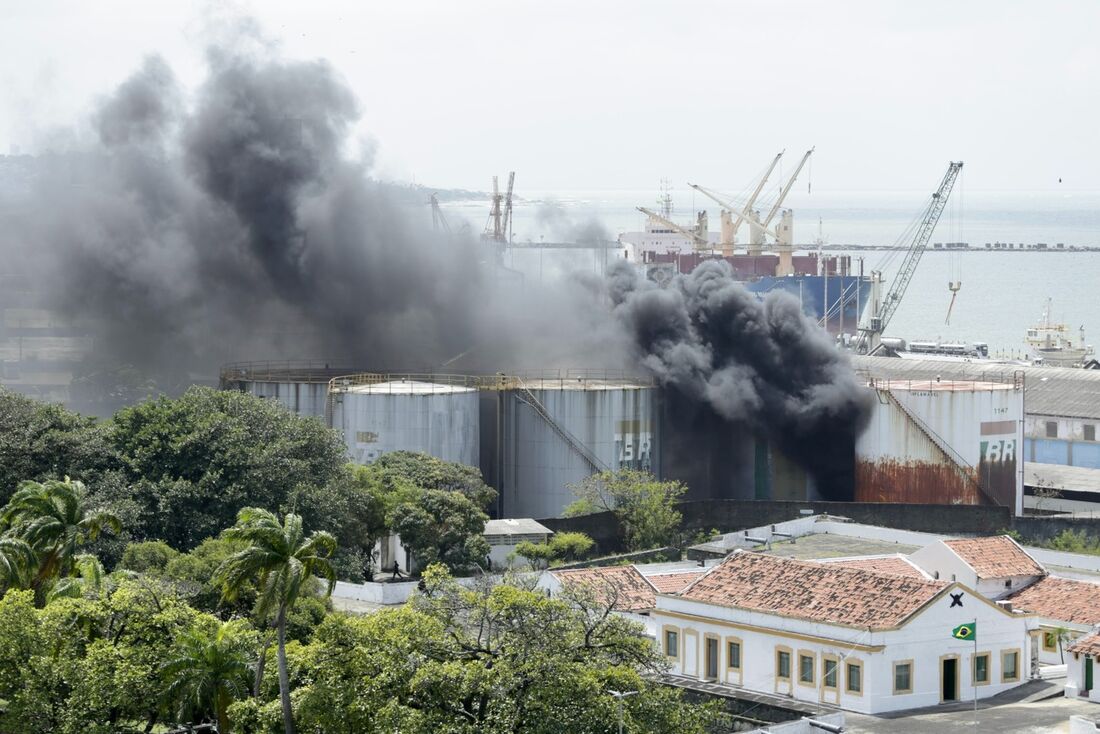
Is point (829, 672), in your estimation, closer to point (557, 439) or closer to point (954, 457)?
point (557, 439)

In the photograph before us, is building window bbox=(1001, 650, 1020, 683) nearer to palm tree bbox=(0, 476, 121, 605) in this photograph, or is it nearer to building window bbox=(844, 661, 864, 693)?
building window bbox=(844, 661, 864, 693)

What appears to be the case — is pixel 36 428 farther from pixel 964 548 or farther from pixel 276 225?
pixel 276 225

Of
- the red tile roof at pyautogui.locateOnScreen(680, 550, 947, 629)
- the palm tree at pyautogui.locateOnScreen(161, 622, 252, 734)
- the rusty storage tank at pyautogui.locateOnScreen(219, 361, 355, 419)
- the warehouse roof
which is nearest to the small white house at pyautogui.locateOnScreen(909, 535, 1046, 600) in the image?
the red tile roof at pyautogui.locateOnScreen(680, 550, 947, 629)

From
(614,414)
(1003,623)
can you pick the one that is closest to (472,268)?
(614,414)

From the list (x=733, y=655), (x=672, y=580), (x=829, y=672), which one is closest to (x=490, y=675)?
(x=829, y=672)

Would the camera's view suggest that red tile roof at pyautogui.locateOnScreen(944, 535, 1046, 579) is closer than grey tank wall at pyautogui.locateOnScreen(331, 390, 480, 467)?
Yes

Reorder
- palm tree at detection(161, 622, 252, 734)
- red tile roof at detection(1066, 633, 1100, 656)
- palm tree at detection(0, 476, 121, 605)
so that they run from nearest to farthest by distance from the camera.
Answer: palm tree at detection(161, 622, 252, 734)
red tile roof at detection(1066, 633, 1100, 656)
palm tree at detection(0, 476, 121, 605)
